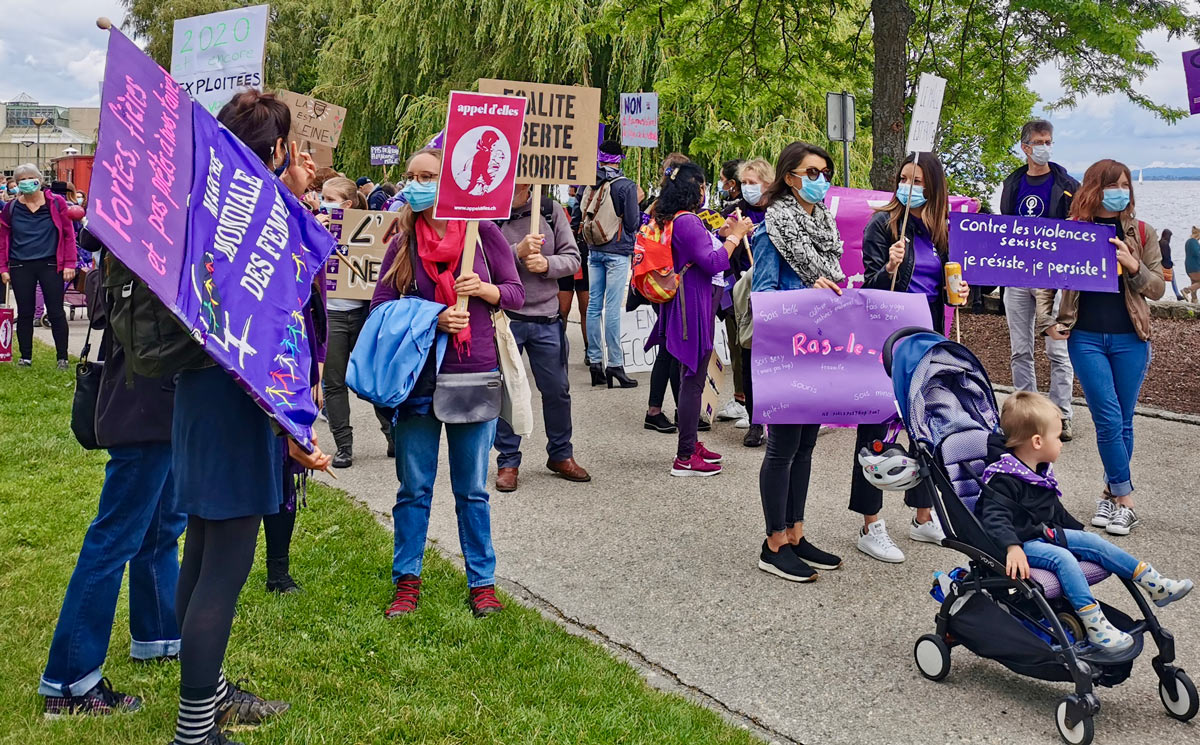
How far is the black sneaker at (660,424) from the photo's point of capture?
28.5 feet

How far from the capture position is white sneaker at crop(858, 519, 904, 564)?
216 inches

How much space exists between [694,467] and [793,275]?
1940 mm

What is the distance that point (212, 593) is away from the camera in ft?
10.3

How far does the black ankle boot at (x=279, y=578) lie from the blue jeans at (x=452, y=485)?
53 centimetres

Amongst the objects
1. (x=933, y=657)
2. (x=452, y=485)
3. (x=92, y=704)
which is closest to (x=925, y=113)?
(x=933, y=657)

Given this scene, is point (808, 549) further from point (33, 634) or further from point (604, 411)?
point (604, 411)

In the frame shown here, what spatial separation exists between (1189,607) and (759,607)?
1.91 meters

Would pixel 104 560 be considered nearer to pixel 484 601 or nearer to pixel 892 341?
pixel 484 601

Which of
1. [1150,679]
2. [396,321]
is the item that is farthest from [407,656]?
[1150,679]

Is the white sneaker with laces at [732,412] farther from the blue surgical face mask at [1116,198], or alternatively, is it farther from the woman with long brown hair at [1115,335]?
the blue surgical face mask at [1116,198]

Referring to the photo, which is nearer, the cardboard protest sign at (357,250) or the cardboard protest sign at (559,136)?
the cardboard protest sign at (559,136)

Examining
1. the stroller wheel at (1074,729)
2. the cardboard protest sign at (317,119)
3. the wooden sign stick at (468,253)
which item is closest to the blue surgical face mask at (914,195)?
the wooden sign stick at (468,253)

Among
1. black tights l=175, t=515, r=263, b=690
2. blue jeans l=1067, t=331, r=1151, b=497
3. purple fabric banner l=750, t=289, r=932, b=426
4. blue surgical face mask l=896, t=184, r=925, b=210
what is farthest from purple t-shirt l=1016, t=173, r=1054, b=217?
black tights l=175, t=515, r=263, b=690

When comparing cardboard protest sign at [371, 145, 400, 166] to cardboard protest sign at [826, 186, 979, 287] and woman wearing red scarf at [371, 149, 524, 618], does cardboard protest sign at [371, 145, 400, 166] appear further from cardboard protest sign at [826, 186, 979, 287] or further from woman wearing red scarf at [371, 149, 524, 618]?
woman wearing red scarf at [371, 149, 524, 618]
